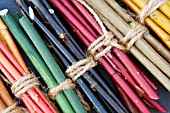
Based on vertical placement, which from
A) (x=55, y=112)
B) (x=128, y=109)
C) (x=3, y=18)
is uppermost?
(x=3, y=18)

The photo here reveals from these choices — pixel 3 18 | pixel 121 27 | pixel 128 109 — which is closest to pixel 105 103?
pixel 128 109

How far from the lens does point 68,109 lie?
3.32ft

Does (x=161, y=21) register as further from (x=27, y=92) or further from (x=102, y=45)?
(x=27, y=92)

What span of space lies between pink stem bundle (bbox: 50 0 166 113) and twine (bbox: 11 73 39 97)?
17 cm

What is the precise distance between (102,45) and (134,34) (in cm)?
9

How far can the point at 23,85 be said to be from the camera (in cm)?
102

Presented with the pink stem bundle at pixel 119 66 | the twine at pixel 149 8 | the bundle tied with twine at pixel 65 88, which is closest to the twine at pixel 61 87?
the bundle tied with twine at pixel 65 88

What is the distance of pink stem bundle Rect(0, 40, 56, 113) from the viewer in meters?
1.02

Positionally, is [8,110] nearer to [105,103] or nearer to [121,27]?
[105,103]

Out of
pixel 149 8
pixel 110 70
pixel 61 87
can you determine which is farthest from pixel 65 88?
pixel 149 8

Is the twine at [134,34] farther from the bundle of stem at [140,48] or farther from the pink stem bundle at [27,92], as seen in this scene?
the pink stem bundle at [27,92]

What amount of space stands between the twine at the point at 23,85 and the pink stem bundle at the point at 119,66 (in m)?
0.17

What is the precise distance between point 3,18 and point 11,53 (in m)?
0.10

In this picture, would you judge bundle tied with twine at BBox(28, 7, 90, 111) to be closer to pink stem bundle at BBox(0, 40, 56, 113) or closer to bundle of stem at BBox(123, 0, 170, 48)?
pink stem bundle at BBox(0, 40, 56, 113)
